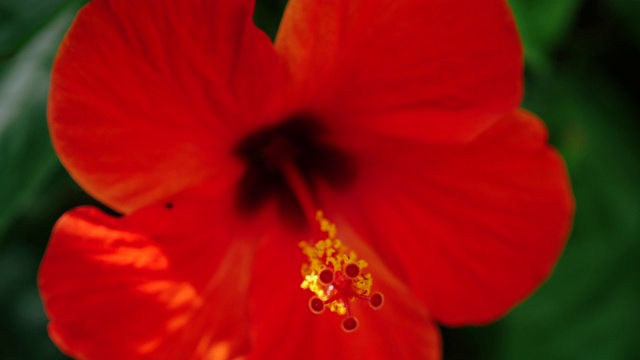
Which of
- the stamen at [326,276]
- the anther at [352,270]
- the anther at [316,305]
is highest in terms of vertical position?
the stamen at [326,276]

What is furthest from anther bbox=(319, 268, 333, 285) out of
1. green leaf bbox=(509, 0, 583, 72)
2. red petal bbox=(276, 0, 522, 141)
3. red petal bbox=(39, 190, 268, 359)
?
green leaf bbox=(509, 0, 583, 72)

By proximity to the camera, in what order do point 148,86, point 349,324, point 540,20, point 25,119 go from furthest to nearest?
point 540,20 < point 25,119 < point 349,324 < point 148,86

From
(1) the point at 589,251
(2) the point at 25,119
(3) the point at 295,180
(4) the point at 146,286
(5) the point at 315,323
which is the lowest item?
(1) the point at 589,251

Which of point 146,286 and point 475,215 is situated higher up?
point 146,286

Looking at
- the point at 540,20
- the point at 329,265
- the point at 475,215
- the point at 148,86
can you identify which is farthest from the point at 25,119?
the point at 540,20

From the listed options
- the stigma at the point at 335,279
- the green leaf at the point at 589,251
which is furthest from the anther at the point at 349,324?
the green leaf at the point at 589,251

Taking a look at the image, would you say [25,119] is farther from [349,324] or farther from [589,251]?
[589,251]

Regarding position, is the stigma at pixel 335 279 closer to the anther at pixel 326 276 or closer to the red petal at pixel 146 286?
the anther at pixel 326 276
